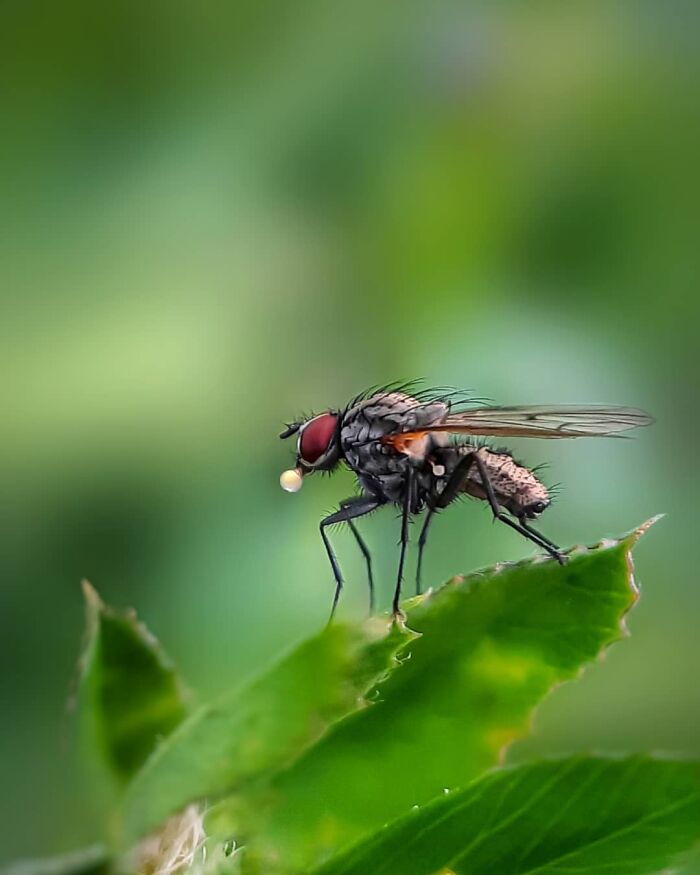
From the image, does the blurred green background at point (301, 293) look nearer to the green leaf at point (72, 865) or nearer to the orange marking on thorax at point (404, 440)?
the orange marking on thorax at point (404, 440)

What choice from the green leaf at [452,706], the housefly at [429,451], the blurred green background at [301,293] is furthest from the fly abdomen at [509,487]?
the green leaf at [452,706]

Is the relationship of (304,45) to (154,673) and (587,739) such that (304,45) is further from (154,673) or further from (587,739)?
(154,673)

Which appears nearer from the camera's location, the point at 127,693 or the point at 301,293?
the point at 127,693

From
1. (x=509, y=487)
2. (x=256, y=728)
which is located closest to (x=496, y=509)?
(x=509, y=487)

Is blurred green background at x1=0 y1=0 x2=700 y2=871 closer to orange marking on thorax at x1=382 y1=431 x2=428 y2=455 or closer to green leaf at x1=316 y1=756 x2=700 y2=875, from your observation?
orange marking on thorax at x1=382 y1=431 x2=428 y2=455

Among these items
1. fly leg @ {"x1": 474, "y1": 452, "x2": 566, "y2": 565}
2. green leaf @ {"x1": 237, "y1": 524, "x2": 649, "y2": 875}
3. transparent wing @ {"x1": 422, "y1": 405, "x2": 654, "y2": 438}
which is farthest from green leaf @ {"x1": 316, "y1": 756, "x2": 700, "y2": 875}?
transparent wing @ {"x1": 422, "y1": 405, "x2": 654, "y2": 438}

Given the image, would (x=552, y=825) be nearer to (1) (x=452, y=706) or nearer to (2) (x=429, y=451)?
(1) (x=452, y=706)

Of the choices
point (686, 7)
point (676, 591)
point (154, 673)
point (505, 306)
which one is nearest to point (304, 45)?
point (505, 306)
